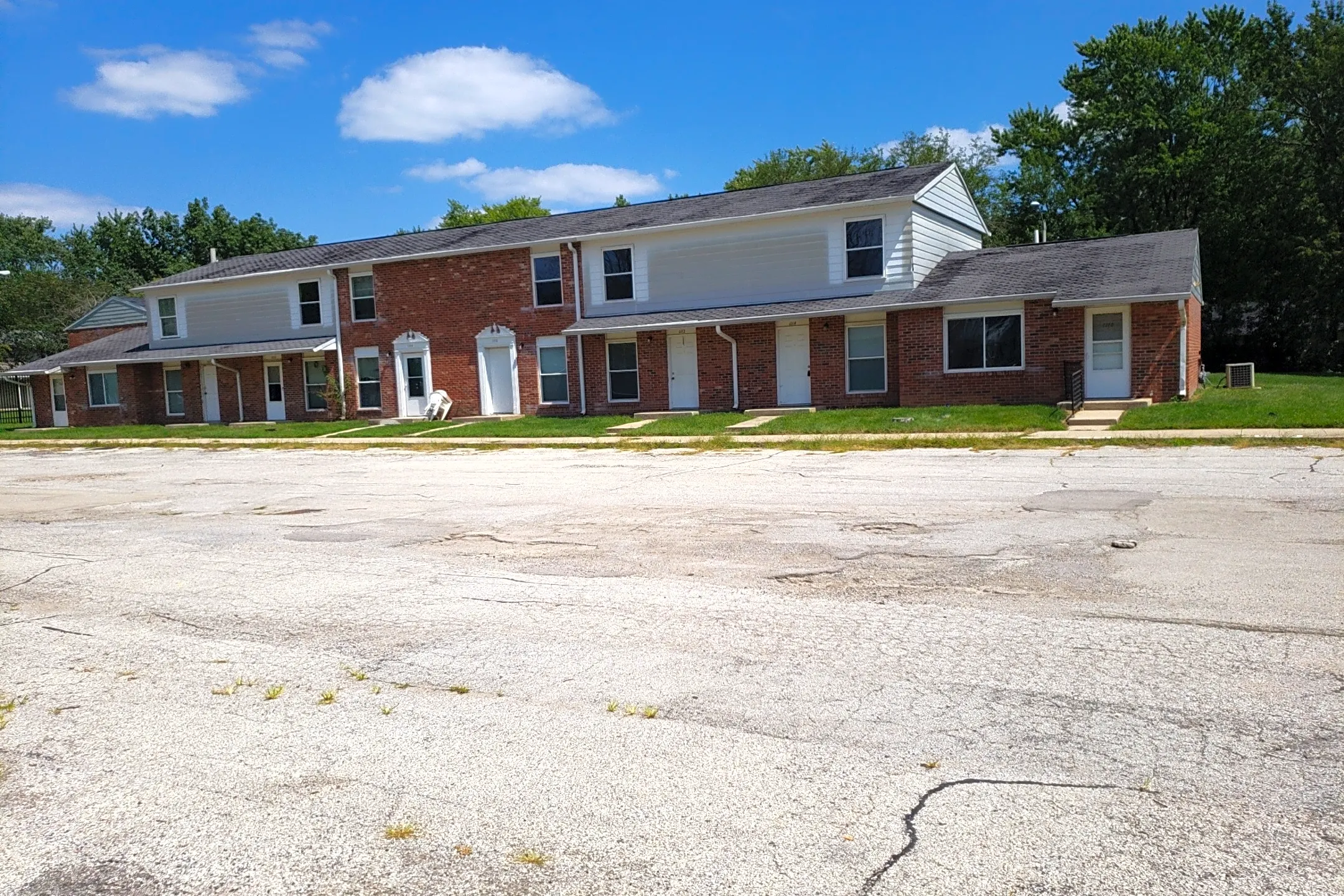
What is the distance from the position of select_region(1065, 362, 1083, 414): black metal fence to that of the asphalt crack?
59.8 ft

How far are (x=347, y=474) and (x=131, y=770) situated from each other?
12.5 m

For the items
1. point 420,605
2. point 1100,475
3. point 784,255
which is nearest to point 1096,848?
point 420,605

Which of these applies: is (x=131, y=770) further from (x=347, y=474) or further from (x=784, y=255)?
(x=784, y=255)

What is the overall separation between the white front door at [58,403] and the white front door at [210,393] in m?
7.17

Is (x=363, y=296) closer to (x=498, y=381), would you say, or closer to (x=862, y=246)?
(x=498, y=381)

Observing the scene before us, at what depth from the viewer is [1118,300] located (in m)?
21.2

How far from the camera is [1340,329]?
128 feet

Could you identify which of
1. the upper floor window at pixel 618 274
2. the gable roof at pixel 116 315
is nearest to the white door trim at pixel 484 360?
the upper floor window at pixel 618 274

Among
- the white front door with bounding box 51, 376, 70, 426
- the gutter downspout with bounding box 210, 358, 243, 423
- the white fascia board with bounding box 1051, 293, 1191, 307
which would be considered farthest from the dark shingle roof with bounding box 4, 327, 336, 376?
the white fascia board with bounding box 1051, 293, 1191, 307

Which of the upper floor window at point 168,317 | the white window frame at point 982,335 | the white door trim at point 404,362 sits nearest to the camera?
the white window frame at point 982,335

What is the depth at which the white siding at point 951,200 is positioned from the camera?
25828 mm

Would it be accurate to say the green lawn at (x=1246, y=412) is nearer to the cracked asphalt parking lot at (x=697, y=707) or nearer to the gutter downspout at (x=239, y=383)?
the cracked asphalt parking lot at (x=697, y=707)

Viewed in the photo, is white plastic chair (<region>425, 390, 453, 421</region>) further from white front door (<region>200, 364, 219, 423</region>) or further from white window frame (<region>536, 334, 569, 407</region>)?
white front door (<region>200, 364, 219, 423</region>)

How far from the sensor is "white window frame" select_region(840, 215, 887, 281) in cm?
2477
